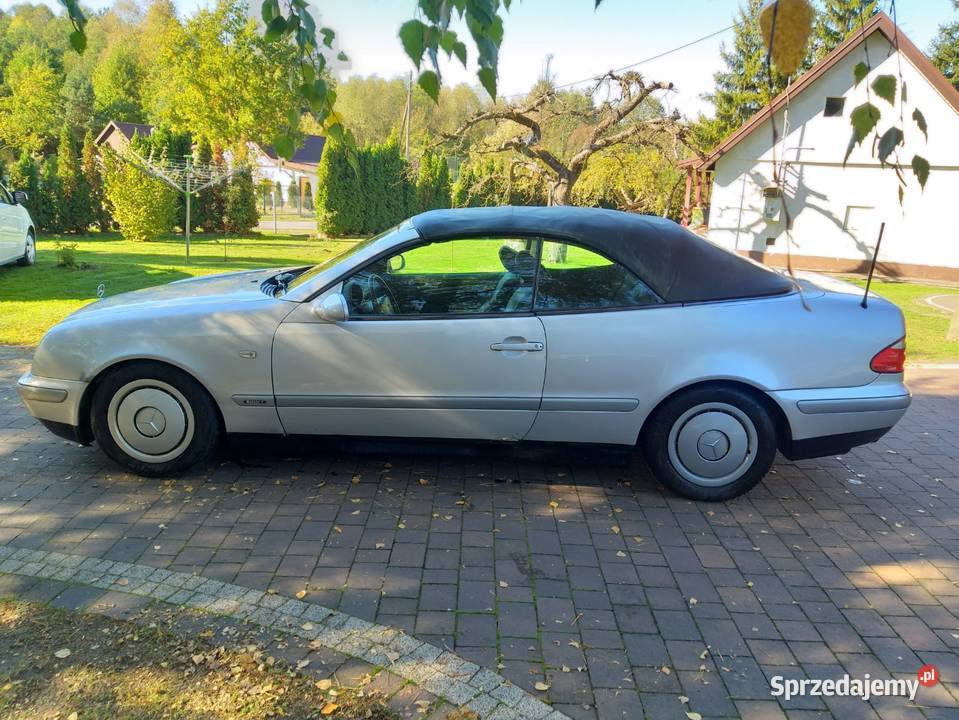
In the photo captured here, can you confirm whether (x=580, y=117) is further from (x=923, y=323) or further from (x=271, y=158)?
(x=271, y=158)

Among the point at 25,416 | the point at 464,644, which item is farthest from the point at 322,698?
the point at 25,416

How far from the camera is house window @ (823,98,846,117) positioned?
21.3m

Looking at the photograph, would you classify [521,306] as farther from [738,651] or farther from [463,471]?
[738,651]

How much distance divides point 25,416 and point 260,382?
268 cm

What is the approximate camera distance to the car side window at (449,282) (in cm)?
428

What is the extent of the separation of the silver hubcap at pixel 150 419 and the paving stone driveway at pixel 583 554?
9.7 inches

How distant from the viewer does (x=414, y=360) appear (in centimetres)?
418

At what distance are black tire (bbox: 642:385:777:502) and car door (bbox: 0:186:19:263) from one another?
1305 cm

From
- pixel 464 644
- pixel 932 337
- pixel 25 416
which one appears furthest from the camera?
pixel 932 337

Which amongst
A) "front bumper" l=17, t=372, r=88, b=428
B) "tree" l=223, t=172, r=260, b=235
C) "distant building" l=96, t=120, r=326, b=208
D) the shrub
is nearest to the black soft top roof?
"front bumper" l=17, t=372, r=88, b=428

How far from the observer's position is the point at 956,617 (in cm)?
322

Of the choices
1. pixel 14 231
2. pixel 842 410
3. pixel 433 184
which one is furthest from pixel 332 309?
pixel 433 184

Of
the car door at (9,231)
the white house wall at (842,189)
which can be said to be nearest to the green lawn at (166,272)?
the car door at (9,231)
